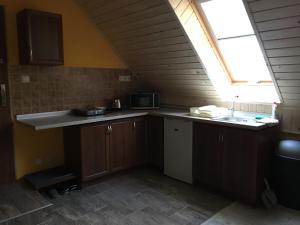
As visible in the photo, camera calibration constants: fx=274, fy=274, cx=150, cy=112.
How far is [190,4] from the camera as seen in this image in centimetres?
296

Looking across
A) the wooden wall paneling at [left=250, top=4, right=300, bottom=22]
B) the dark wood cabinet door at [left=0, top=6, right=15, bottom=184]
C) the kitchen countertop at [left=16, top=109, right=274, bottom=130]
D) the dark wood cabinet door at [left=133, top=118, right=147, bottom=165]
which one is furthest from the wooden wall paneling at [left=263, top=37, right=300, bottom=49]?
the dark wood cabinet door at [left=0, top=6, right=15, bottom=184]

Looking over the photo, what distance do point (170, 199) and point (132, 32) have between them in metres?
2.09

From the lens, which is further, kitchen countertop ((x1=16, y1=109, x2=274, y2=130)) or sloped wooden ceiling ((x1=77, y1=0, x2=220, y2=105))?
sloped wooden ceiling ((x1=77, y1=0, x2=220, y2=105))

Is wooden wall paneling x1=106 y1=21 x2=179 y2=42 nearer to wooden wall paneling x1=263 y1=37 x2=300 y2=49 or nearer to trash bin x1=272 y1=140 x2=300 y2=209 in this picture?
wooden wall paneling x1=263 y1=37 x2=300 y2=49

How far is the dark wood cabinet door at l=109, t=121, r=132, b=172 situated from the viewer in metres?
3.48

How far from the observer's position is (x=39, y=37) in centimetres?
304

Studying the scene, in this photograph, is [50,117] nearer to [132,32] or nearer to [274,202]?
[132,32]

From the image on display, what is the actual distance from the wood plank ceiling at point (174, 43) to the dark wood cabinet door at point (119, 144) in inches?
38.6

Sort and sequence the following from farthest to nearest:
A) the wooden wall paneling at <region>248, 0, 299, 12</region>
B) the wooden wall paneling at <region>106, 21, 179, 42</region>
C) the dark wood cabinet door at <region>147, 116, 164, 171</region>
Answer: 1. the dark wood cabinet door at <region>147, 116, 164, 171</region>
2. the wooden wall paneling at <region>106, 21, 179, 42</region>
3. the wooden wall paneling at <region>248, 0, 299, 12</region>

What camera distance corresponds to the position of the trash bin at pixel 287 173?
106 inches

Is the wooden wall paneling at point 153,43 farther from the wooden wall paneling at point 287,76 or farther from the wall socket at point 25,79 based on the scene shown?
the wall socket at point 25,79

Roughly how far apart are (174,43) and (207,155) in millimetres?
1374

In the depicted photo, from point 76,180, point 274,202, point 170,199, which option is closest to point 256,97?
point 274,202

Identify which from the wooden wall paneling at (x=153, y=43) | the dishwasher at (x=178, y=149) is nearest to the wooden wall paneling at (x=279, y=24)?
the wooden wall paneling at (x=153, y=43)
